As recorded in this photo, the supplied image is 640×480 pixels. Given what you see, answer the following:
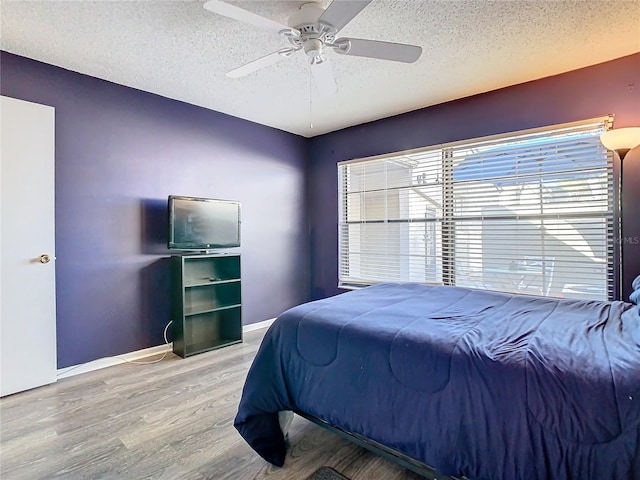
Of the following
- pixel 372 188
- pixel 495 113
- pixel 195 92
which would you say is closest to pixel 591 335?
pixel 495 113

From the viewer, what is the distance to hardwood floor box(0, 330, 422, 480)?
1638 millimetres

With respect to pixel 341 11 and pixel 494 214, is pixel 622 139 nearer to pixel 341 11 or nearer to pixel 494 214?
pixel 494 214

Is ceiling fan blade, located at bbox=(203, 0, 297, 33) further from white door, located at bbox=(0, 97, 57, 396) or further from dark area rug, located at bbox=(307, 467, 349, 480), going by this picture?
dark area rug, located at bbox=(307, 467, 349, 480)

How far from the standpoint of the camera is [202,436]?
192 centimetres

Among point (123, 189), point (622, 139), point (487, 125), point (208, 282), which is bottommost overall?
point (208, 282)

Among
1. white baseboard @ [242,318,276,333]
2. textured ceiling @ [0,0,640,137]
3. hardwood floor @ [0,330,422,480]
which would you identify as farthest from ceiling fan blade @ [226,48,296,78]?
white baseboard @ [242,318,276,333]

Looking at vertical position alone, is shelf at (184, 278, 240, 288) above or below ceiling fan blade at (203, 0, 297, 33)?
below

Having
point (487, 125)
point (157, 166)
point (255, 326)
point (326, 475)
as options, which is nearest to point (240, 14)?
point (157, 166)

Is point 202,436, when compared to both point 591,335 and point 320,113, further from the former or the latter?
point 320,113

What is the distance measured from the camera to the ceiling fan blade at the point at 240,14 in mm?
1570

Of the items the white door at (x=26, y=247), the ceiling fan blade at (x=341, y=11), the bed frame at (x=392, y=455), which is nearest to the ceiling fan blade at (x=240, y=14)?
the ceiling fan blade at (x=341, y=11)

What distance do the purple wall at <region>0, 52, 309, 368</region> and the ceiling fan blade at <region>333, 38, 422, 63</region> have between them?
85.6 inches

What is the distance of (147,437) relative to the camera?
1.91 metres

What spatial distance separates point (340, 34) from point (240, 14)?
0.91 meters
